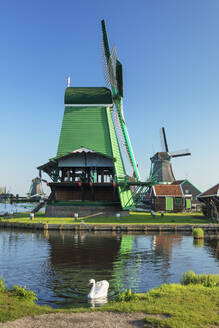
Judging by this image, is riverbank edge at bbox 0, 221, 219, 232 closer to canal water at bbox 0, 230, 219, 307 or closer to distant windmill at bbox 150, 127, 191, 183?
canal water at bbox 0, 230, 219, 307

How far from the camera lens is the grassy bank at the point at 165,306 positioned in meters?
8.12

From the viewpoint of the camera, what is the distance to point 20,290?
445 inches

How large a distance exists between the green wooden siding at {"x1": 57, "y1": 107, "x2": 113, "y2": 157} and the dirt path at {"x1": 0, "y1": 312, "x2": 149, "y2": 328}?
37.9 metres

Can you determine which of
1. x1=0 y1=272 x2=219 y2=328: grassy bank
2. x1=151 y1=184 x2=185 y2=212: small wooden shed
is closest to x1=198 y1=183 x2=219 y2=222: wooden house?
x1=151 y1=184 x2=185 y2=212: small wooden shed

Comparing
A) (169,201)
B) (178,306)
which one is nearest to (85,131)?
(169,201)

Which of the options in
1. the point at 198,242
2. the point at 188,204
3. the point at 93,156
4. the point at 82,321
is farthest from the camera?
the point at 188,204

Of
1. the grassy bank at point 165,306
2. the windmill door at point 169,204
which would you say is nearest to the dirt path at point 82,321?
the grassy bank at point 165,306

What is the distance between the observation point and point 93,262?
19078 mm

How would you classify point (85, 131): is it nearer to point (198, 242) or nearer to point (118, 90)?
point (118, 90)

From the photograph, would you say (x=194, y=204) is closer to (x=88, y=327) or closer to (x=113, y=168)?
(x=113, y=168)

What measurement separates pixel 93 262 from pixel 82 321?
1079cm

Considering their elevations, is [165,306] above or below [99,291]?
above

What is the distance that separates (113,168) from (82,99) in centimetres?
1215

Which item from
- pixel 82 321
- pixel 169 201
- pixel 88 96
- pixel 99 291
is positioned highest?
pixel 88 96
